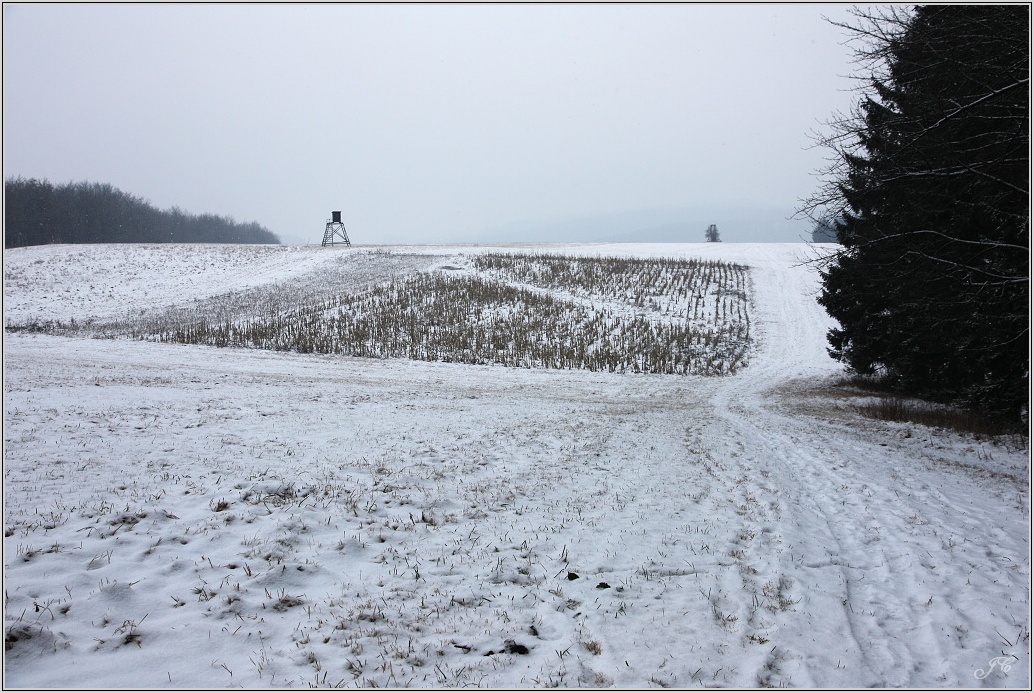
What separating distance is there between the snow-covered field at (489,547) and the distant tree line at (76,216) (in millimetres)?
81473

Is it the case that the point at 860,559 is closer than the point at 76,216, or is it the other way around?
the point at 860,559

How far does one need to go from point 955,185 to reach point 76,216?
9872cm

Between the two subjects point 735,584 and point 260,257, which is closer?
point 735,584

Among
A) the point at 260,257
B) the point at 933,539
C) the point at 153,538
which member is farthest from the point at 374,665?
the point at 260,257

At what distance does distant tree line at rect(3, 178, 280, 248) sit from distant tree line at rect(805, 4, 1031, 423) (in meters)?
86.6

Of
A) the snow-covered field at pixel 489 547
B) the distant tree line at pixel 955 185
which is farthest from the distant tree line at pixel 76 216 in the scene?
the distant tree line at pixel 955 185

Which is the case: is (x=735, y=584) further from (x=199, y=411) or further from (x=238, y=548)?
(x=199, y=411)

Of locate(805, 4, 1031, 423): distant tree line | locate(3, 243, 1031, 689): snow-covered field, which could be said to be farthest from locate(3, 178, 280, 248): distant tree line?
locate(805, 4, 1031, 423): distant tree line

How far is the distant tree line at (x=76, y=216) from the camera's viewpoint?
232 ft

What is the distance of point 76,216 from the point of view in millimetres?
76312

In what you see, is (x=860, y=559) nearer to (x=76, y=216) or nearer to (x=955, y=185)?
(x=955, y=185)

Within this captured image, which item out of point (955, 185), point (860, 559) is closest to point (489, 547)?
point (860, 559)

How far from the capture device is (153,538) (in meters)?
4.94

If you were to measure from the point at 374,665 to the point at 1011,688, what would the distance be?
13.7 ft
